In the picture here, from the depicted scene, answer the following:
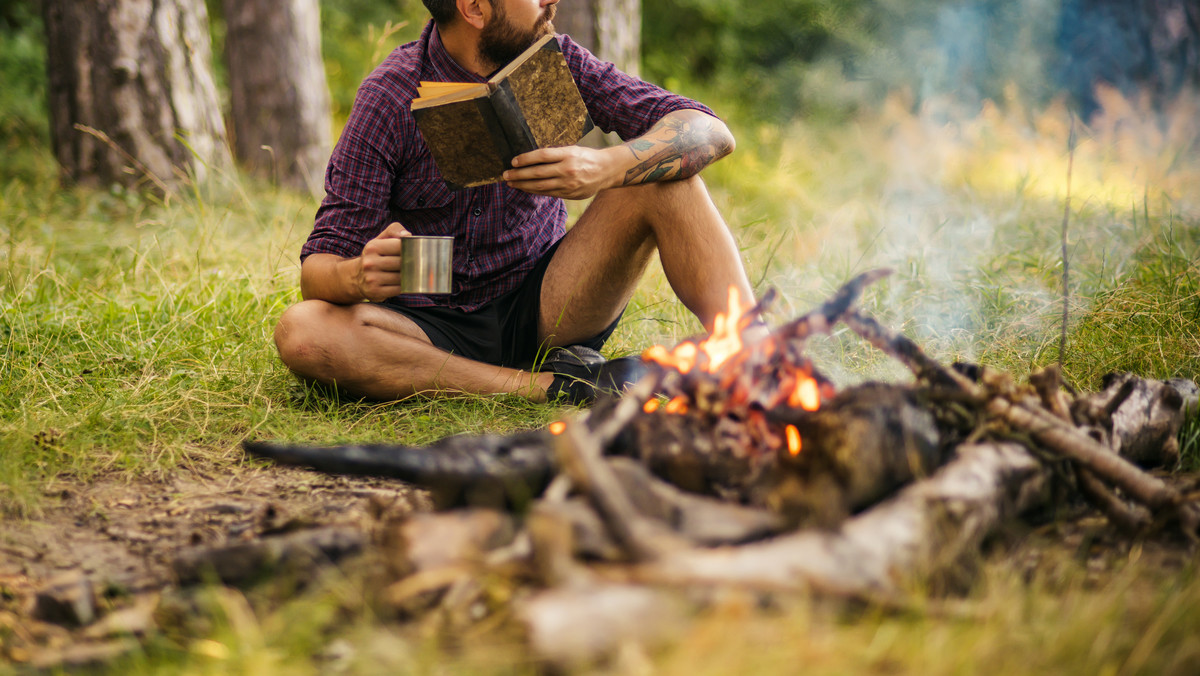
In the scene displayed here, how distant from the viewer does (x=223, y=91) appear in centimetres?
921

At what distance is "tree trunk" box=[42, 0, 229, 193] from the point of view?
3.91 meters

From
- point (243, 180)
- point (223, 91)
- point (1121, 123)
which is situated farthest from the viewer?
point (223, 91)

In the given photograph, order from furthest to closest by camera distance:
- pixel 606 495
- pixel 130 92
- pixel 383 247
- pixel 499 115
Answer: pixel 130 92 → pixel 383 247 → pixel 499 115 → pixel 606 495

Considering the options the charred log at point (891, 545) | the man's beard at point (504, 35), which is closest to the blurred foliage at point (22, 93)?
the man's beard at point (504, 35)

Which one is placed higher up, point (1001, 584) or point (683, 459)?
point (683, 459)

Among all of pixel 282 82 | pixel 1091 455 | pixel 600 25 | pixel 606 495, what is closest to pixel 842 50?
pixel 600 25

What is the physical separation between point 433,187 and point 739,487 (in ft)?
4.69

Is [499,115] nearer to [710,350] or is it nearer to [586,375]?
[710,350]

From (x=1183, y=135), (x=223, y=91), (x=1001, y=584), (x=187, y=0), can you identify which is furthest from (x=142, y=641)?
(x=223, y=91)

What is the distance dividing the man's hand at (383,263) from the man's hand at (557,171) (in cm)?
32

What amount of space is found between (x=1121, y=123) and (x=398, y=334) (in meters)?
5.81

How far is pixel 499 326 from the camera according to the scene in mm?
2586

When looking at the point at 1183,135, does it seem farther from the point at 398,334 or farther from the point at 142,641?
the point at 142,641

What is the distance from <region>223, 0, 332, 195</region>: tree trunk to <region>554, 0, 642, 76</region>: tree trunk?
1.86 meters
